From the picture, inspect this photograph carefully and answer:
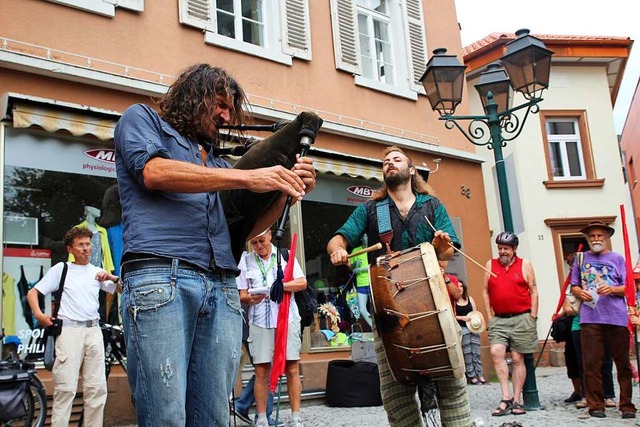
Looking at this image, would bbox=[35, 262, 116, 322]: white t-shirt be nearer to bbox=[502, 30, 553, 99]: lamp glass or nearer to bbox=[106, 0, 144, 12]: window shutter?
bbox=[106, 0, 144, 12]: window shutter

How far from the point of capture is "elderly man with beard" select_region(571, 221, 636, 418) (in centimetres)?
738

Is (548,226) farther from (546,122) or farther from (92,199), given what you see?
(92,199)

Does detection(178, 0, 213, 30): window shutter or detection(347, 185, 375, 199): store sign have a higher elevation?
detection(178, 0, 213, 30): window shutter

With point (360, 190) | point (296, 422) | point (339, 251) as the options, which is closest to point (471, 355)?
point (360, 190)

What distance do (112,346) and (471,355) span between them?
676 cm

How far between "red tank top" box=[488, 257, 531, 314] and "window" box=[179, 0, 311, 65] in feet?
16.2

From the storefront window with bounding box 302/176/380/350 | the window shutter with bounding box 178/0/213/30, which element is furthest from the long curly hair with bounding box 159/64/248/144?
the storefront window with bounding box 302/176/380/350

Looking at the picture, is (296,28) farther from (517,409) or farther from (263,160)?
(263,160)

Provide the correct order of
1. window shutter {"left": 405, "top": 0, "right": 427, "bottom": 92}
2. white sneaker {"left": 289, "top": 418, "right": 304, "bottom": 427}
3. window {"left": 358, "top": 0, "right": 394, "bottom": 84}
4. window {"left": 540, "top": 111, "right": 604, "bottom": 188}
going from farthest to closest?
window {"left": 540, "top": 111, "right": 604, "bottom": 188} < window shutter {"left": 405, "top": 0, "right": 427, "bottom": 92} < window {"left": 358, "top": 0, "right": 394, "bottom": 84} < white sneaker {"left": 289, "top": 418, "right": 304, "bottom": 427}

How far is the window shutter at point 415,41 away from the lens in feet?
42.7

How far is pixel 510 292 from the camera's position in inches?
309

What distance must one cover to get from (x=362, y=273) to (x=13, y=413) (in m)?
5.96

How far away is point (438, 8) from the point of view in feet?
46.1

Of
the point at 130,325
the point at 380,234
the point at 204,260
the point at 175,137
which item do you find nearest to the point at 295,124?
the point at 175,137
